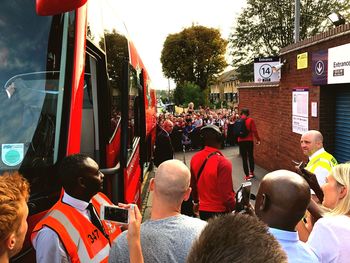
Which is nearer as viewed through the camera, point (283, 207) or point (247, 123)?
point (283, 207)

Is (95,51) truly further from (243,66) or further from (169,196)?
(243,66)

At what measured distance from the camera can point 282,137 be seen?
11.8 m

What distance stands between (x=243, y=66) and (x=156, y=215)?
4258cm

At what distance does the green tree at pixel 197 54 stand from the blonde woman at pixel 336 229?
58.9 metres

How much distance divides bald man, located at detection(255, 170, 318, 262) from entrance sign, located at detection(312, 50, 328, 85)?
6.92 metres

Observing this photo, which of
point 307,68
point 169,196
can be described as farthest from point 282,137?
point 169,196

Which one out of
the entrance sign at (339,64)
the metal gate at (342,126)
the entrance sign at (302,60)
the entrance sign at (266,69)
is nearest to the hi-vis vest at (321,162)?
the entrance sign at (339,64)

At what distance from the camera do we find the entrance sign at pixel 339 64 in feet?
25.0

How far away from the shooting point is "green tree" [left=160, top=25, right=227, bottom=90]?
61.4 m

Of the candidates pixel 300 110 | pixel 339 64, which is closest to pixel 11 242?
pixel 339 64

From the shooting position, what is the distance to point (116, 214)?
88.5 inches

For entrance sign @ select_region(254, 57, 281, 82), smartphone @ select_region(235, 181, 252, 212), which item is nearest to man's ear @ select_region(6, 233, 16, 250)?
smartphone @ select_region(235, 181, 252, 212)

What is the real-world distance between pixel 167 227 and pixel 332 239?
3.47ft

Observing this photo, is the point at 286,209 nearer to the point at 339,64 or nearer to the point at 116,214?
the point at 116,214
